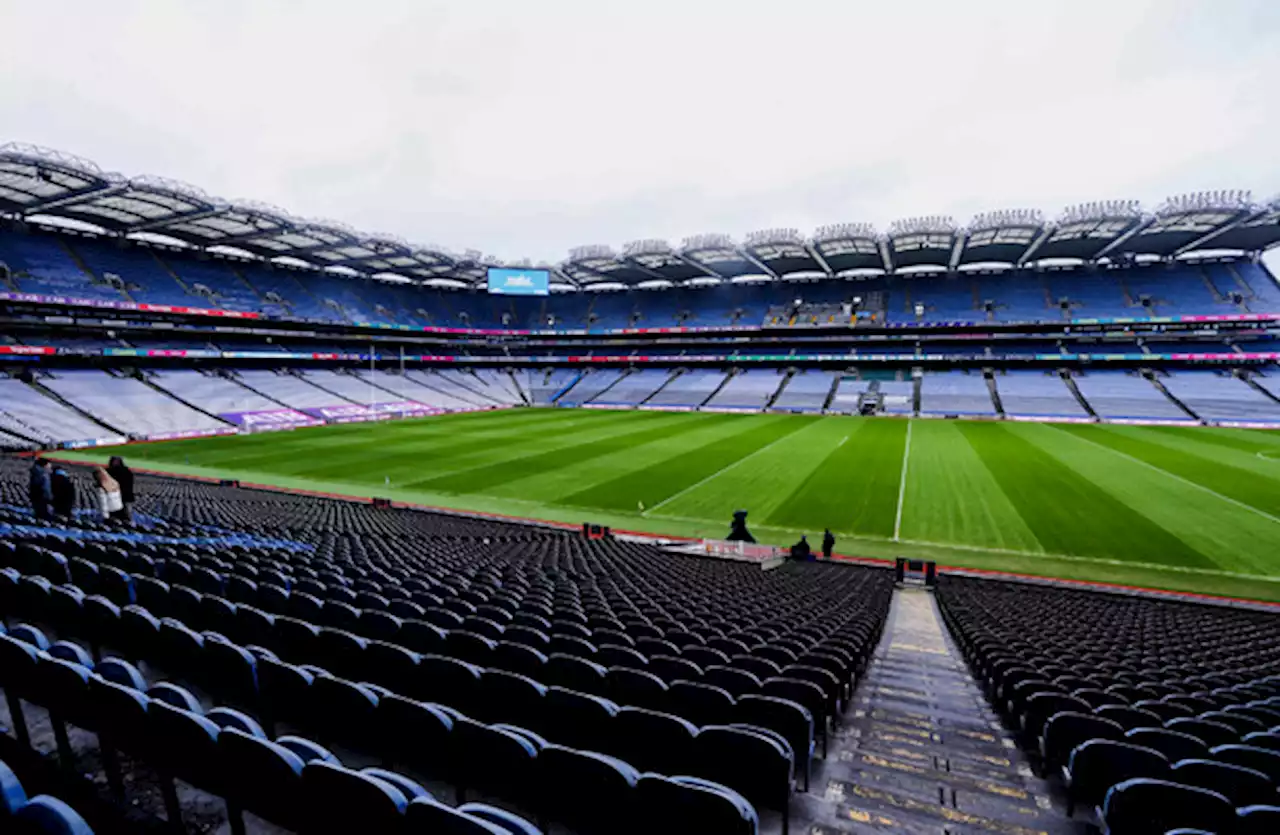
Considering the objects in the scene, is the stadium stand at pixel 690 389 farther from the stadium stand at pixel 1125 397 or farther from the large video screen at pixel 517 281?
the stadium stand at pixel 1125 397

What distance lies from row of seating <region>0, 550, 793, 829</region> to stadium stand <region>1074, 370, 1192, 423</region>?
61155 millimetres

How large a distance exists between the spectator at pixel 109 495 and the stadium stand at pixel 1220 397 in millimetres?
67208

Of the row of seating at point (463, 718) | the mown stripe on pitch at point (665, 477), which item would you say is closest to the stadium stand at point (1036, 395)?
the mown stripe on pitch at point (665, 477)

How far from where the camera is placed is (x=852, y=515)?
22.1 metres

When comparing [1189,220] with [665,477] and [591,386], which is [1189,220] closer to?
[665,477]

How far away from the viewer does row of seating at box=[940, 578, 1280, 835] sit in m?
2.93

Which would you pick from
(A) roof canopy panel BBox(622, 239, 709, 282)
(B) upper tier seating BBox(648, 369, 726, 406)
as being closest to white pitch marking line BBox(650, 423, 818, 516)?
(B) upper tier seating BBox(648, 369, 726, 406)

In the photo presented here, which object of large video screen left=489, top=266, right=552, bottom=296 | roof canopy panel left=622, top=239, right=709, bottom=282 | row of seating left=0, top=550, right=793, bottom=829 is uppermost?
roof canopy panel left=622, top=239, right=709, bottom=282

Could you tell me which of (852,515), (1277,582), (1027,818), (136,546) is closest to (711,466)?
(852,515)

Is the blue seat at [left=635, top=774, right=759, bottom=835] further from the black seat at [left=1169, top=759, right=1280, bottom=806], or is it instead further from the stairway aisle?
the black seat at [left=1169, top=759, right=1280, bottom=806]

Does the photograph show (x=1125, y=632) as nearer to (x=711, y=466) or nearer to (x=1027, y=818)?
(x=1027, y=818)

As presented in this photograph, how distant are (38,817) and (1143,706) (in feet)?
22.5

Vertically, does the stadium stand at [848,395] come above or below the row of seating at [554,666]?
above

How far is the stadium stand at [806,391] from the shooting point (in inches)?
2429
